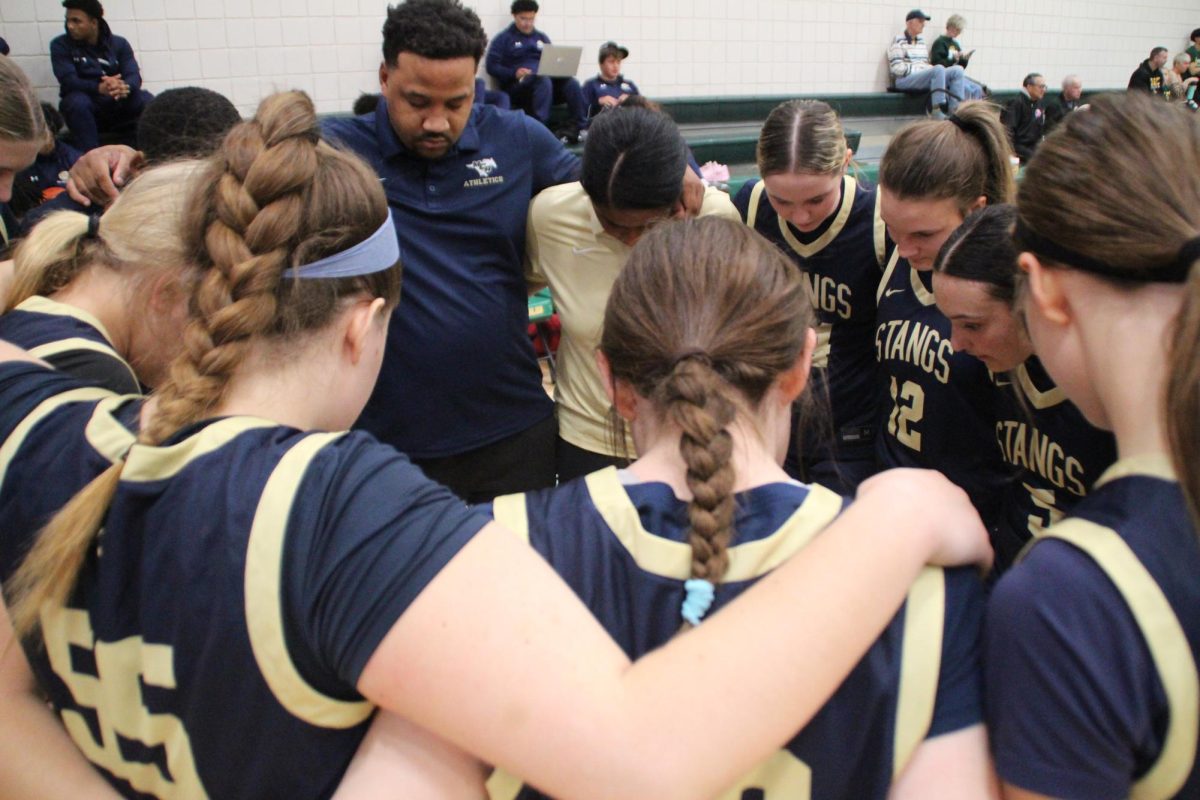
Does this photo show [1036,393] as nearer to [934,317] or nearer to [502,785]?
[934,317]

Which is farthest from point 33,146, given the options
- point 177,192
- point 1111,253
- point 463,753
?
point 1111,253

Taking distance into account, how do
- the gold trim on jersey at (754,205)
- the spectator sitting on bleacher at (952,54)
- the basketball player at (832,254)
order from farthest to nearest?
1. the spectator sitting on bleacher at (952,54)
2. the gold trim on jersey at (754,205)
3. the basketball player at (832,254)

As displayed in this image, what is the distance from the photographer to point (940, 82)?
11.1m

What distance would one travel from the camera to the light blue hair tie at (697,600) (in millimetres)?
837

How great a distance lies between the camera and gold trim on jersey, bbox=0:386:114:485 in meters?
0.95

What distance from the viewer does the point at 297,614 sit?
2.47 ft

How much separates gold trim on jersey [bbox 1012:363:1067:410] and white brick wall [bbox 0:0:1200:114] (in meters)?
Result: 6.85

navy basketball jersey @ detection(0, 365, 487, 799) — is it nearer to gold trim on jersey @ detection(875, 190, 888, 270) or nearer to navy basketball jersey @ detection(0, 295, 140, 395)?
navy basketball jersey @ detection(0, 295, 140, 395)

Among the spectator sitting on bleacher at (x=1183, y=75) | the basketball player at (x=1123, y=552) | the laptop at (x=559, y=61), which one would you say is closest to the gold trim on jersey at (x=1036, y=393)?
the basketball player at (x=1123, y=552)

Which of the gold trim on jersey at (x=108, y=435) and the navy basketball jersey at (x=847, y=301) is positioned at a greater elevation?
the gold trim on jersey at (x=108, y=435)

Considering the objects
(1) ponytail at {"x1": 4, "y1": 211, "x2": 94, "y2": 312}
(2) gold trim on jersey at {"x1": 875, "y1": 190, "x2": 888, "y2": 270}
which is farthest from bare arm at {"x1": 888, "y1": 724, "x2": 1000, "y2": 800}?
(2) gold trim on jersey at {"x1": 875, "y1": 190, "x2": 888, "y2": 270}

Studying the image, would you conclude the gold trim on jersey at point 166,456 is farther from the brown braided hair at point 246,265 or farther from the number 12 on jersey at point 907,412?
the number 12 on jersey at point 907,412

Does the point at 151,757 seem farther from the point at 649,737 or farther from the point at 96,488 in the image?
the point at 649,737

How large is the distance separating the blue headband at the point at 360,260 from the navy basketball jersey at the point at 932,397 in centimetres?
139
